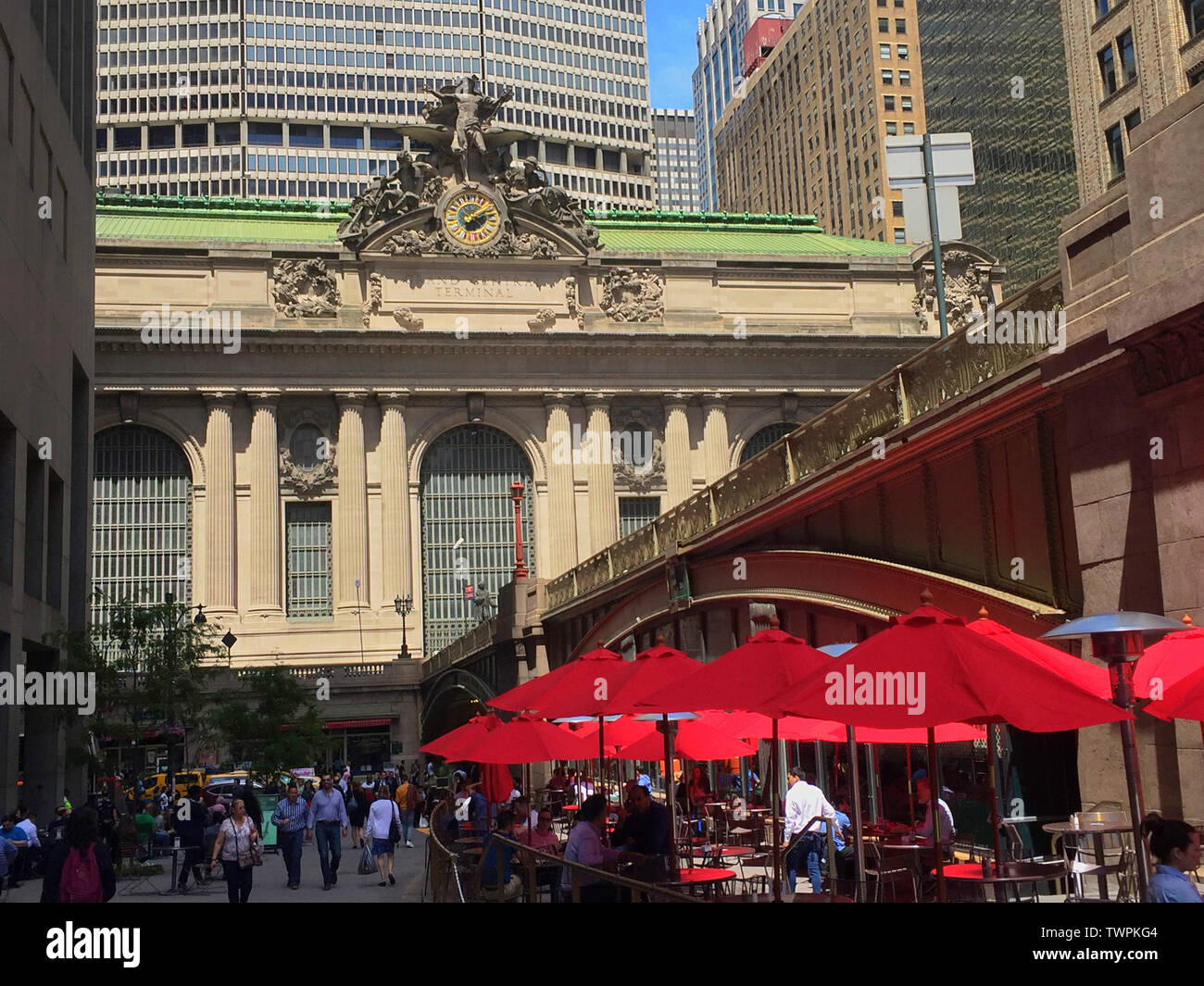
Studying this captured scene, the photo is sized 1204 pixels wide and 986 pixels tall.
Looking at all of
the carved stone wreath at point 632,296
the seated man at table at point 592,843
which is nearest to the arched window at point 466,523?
the carved stone wreath at point 632,296

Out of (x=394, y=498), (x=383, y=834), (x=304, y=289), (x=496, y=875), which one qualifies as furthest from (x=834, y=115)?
(x=496, y=875)

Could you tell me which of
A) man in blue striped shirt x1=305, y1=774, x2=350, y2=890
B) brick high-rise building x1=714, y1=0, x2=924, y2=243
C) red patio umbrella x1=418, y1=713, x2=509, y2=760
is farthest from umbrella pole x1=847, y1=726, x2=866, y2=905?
brick high-rise building x1=714, y1=0, x2=924, y2=243

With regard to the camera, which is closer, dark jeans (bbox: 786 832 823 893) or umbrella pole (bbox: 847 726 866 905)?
umbrella pole (bbox: 847 726 866 905)

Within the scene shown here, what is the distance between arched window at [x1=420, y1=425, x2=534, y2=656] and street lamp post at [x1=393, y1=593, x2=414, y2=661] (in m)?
1.54

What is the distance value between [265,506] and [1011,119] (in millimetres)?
60126

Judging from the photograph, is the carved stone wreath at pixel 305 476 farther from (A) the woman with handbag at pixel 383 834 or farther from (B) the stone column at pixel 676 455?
(A) the woman with handbag at pixel 383 834

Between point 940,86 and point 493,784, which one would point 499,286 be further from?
point 940,86

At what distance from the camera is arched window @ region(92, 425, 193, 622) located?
222 feet

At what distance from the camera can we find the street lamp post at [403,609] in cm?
6756

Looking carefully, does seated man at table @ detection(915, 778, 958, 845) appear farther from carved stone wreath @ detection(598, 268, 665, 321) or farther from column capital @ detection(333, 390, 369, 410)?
carved stone wreath @ detection(598, 268, 665, 321)

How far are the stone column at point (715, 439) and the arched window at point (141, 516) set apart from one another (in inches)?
993

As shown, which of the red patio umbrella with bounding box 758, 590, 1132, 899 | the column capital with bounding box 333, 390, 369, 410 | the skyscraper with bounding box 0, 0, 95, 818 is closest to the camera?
the red patio umbrella with bounding box 758, 590, 1132, 899

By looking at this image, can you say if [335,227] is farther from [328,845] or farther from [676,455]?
[328,845]
